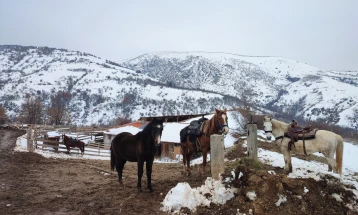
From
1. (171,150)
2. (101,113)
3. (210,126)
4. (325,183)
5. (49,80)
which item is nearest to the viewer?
(325,183)

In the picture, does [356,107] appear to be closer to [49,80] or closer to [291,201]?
[291,201]

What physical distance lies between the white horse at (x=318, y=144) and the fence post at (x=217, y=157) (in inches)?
112

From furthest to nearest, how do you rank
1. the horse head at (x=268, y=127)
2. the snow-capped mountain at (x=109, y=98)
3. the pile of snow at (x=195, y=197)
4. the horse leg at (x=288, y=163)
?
the snow-capped mountain at (x=109, y=98) < the horse head at (x=268, y=127) < the horse leg at (x=288, y=163) < the pile of snow at (x=195, y=197)

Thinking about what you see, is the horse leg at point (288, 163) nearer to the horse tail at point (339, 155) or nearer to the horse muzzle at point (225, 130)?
the horse tail at point (339, 155)

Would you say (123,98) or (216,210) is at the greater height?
(123,98)

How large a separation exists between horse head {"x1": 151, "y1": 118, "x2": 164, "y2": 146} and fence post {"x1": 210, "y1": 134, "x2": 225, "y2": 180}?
142 cm

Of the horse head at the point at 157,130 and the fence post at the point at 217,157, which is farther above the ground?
the horse head at the point at 157,130

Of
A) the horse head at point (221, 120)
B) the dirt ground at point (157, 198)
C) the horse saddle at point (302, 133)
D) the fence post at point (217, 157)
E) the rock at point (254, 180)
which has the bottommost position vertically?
the dirt ground at point (157, 198)

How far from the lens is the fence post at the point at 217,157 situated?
6.20 meters

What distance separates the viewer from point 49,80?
185 metres

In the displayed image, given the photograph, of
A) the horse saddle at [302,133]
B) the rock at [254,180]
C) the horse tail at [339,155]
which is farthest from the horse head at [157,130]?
the horse tail at [339,155]

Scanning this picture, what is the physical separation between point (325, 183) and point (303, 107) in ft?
668

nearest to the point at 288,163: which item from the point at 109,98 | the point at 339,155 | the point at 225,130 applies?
the point at 339,155

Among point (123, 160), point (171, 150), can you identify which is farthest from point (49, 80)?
point (123, 160)
